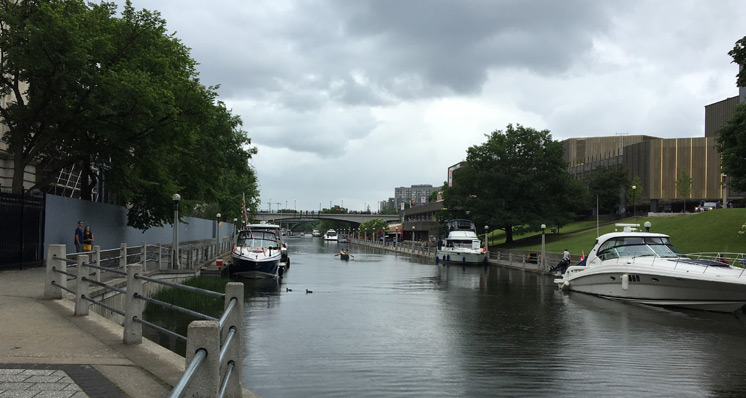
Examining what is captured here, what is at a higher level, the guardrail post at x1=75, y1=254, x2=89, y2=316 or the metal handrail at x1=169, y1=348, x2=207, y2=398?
the metal handrail at x1=169, y1=348, x2=207, y2=398

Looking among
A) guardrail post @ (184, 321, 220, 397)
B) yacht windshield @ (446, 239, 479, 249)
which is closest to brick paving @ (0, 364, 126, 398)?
guardrail post @ (184, 321, 220, 397)

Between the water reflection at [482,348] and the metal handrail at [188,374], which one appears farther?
the water reflection at [482,348]

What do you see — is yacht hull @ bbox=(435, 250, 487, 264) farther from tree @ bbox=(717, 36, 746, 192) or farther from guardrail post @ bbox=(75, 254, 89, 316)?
guardrail post @ bbox=(75, 254, 89, 316)

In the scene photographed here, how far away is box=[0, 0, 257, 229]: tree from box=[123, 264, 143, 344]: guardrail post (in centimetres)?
1426

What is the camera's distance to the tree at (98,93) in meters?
19.8

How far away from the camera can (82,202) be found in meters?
26.2

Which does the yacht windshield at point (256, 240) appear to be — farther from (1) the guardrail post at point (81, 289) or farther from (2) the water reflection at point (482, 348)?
(1) the guardrail post at point (81, 289)

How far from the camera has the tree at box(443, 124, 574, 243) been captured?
59469 millimetres

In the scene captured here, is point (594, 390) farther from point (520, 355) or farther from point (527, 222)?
point (527, 222)

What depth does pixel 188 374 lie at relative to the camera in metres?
3.36

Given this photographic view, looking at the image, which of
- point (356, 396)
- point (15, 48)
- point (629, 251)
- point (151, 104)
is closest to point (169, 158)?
point (151, 104)

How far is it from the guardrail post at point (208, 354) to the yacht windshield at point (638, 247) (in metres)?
20.7

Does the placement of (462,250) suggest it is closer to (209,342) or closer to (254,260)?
(254,260)

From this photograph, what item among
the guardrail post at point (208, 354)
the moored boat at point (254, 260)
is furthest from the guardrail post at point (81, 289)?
the moored boat at point (254, 260)
